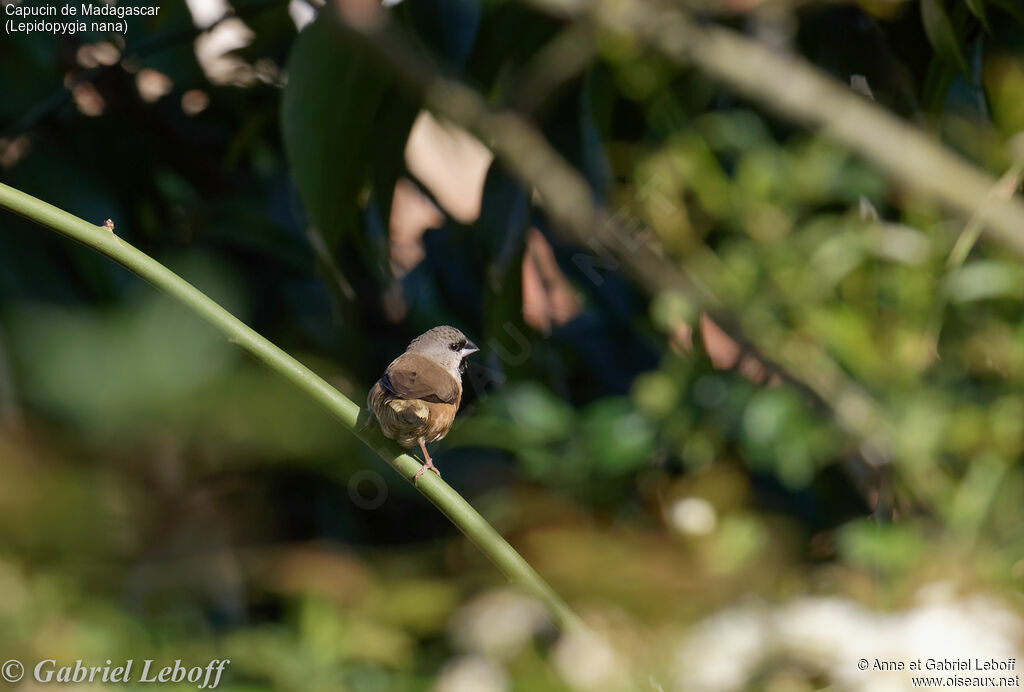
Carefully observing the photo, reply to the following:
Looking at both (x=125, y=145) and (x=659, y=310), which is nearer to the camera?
(x=659, y=310)

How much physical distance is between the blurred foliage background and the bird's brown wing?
0.60 meters

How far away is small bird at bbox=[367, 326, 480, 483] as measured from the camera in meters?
0.54

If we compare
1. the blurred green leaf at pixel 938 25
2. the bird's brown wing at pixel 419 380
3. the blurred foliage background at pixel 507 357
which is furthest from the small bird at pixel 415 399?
the blurred green leaf at pixel 938 25

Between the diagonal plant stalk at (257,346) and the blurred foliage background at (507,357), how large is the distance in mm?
724

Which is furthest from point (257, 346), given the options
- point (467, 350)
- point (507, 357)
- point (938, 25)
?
point (938, 25)

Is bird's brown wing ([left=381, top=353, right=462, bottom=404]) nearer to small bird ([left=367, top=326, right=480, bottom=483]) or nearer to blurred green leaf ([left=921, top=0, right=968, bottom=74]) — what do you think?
small bird ([left=367, top=326, right=480, bottom=483])

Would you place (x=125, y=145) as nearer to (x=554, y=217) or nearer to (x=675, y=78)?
(x=554, y=217)

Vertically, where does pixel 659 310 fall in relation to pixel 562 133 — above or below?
below

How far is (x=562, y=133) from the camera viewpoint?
65.6 inches

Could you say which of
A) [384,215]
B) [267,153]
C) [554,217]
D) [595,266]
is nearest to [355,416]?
[384,215]

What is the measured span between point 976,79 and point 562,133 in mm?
648

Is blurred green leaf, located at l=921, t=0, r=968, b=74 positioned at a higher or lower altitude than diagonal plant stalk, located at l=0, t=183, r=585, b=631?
higher

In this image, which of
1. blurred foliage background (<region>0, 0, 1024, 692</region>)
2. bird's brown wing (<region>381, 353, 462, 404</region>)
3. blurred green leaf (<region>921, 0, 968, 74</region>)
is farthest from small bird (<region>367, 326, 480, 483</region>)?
blurred green leaf (<region>921, 0, 968, 74</region>)

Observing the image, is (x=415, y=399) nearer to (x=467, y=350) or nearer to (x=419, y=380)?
(x=419, y=380)
